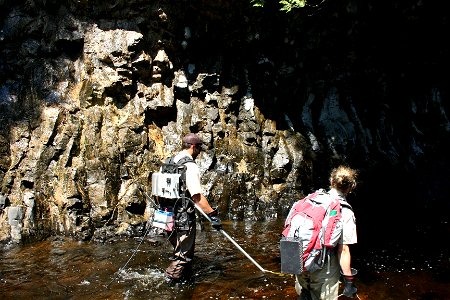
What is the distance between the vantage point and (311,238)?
3941 millimetres

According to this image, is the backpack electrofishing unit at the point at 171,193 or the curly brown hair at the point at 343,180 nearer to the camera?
the curly brown hair at the point at 343,180

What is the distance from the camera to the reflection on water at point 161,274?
6.58 m

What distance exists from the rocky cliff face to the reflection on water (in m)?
1.23

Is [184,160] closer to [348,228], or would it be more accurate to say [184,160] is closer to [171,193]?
[171,193]

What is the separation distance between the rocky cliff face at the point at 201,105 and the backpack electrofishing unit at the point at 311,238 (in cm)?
704

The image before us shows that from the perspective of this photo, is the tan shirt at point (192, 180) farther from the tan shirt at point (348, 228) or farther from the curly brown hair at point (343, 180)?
the tan shirt at point (348, 228)

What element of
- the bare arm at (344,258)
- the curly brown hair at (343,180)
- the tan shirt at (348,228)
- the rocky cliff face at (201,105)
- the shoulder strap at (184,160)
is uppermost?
the rocky cliff face at (201,105)

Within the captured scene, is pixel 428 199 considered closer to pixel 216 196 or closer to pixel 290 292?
pixel 216 196

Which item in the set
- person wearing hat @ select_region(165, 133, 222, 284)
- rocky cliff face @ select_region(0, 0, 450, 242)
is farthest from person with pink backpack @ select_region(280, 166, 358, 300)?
rocky cliff face @ select_region(0, 0, 450, 242)

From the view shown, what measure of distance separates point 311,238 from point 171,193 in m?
2.96

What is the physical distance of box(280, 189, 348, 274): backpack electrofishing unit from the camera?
3.87 metres

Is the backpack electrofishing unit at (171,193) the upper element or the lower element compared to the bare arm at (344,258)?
upper

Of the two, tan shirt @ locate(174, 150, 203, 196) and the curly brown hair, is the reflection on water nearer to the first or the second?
tan shirt @ locate(174, 150, 203, 196)

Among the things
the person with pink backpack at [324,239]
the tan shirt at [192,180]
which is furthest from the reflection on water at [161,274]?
the person with pink backpack at [324,239]
